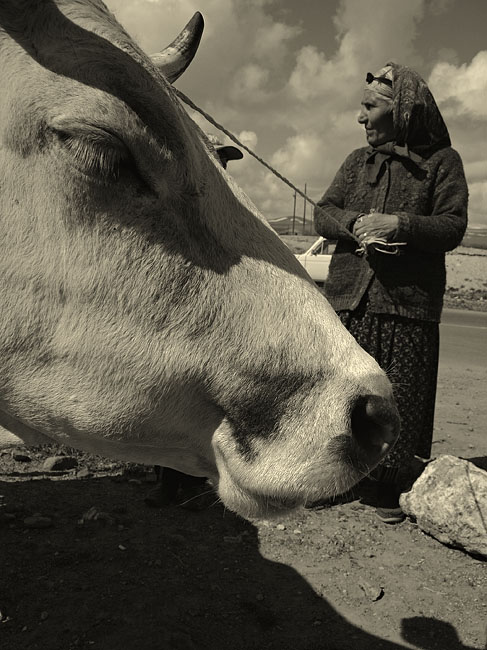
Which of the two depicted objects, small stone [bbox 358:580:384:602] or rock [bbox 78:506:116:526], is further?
rock [bbox 78:506:116:526]

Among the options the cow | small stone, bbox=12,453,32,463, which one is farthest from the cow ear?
small stone, bbox=12,453,32,463

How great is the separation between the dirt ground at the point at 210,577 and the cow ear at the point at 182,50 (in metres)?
2.53

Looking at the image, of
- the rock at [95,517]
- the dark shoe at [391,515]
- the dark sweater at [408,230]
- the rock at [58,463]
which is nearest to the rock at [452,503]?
the dark shoe at [391,515]

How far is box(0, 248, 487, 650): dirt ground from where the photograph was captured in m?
2.93

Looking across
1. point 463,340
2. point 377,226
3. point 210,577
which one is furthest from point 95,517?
point 463,340

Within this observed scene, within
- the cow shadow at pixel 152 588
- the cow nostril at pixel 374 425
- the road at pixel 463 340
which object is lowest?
the cow shadow at pixel 152 588

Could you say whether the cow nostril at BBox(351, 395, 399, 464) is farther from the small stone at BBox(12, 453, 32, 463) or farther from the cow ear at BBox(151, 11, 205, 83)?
the small stone at BBox(12, 453, 32, 463)

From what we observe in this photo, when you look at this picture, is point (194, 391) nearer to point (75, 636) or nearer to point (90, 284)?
point (90, 284)

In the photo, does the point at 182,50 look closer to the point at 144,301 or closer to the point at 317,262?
the point at 144,301

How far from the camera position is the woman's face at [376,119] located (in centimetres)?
406

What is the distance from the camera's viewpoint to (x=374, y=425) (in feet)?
5.90

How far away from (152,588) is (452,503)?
1994 mm

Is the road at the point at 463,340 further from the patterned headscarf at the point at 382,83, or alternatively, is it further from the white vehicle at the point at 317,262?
the patterned headscarf at the point at 382,83

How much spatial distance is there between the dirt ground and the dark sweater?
1.58 m
